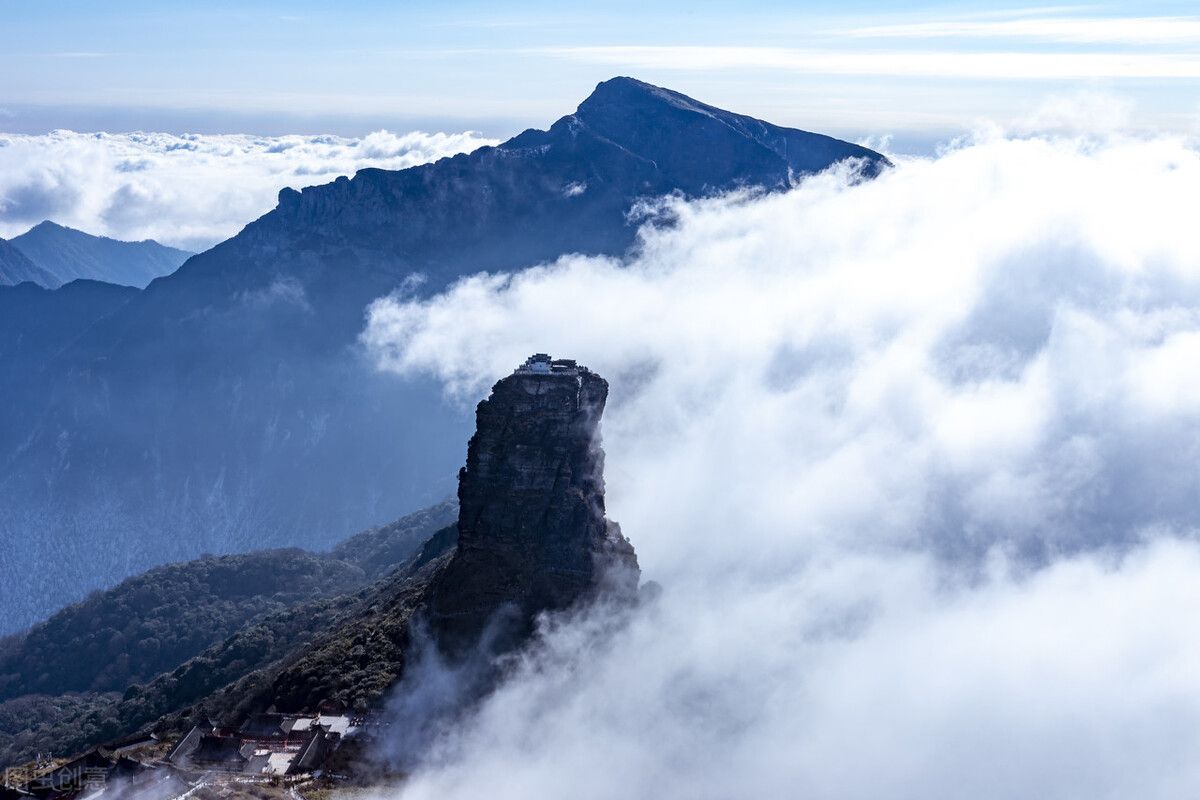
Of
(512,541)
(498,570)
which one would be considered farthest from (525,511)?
(498,570)

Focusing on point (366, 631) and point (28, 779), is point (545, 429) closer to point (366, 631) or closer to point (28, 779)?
point (366, 631)

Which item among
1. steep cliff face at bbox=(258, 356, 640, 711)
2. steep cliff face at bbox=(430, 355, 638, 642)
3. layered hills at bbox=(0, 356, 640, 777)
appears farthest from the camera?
steep cliff face at bbox=(430, 355, 638, 642)

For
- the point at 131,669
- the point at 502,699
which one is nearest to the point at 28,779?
the point at 502,699

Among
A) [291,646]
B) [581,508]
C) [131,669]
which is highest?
[581,508]

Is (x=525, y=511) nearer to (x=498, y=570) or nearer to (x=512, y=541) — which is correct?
(x=512, y=541)

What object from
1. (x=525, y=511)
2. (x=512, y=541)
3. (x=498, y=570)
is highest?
(x=525, y=511)

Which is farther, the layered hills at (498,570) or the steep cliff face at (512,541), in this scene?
the steep cliff face at (512,541)

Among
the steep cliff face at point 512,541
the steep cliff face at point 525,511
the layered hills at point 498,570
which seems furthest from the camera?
the steep cliff face at point 525,511

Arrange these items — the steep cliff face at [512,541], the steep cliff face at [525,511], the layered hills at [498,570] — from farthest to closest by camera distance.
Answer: the steep cliff face at [525,511] < the steep cliff face at [512,541] < the layered hills at [498,570]
